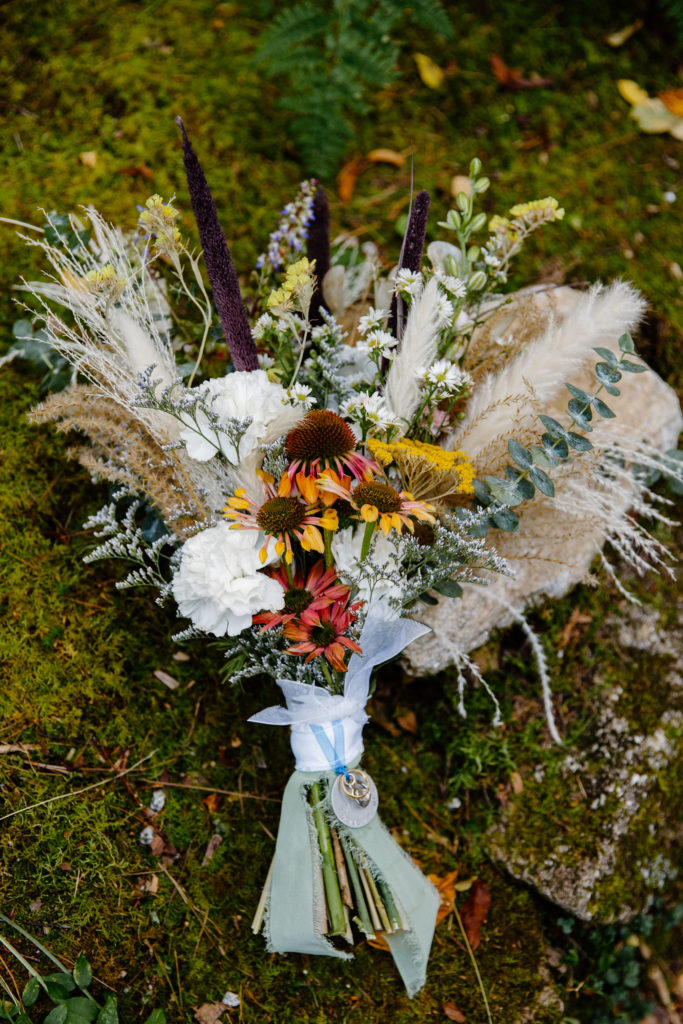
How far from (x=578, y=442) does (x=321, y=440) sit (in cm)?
69

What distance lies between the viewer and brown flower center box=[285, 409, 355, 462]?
1.57 m

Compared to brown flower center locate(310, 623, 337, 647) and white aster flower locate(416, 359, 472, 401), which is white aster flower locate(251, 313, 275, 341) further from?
brown flower center locate(310, 623, 337, 647)

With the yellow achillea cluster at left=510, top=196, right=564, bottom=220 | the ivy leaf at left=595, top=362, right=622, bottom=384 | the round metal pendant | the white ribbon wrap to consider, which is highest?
the yellow achillea cluster at left=510, top=196, right=564, bottom=220

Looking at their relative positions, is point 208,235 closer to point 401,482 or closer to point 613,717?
point 401,482

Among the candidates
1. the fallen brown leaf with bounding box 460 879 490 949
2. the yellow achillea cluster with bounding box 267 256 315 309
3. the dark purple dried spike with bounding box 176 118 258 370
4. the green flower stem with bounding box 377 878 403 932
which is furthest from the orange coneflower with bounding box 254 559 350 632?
the fallen brown leaf with bounding box 460 879 490 949

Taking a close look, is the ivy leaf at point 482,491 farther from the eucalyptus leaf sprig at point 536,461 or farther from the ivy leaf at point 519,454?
the ivy leaf at point 519,454

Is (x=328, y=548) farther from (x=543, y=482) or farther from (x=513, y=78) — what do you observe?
(x=513, y=78)

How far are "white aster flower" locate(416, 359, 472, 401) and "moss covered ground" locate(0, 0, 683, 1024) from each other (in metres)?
1.14

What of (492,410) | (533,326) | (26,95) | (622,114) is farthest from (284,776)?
(622,114)

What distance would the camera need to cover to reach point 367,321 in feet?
5.86

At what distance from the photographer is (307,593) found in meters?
1.73

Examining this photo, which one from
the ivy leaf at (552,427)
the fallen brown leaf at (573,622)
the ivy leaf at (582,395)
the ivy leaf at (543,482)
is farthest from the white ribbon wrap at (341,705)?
the fallen brown leaf at (573,622)

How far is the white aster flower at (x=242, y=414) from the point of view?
5.42ft

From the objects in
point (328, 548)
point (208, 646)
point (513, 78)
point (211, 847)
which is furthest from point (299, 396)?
point (513, 78)
